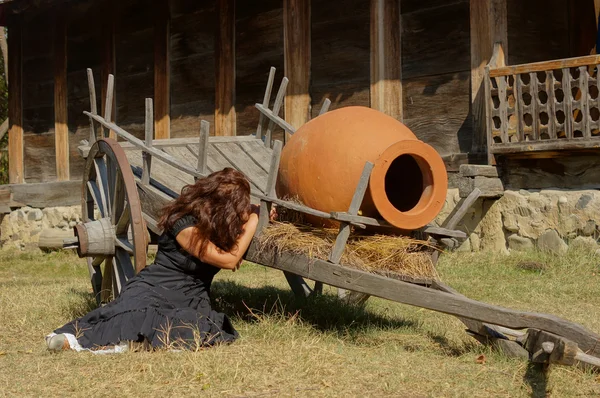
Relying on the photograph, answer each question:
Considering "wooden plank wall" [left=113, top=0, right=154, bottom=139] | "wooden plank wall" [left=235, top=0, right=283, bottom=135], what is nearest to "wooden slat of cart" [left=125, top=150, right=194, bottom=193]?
"wooden plank wall" [left=235, top=0, right=283, bottom=135]

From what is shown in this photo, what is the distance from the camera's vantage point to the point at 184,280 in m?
4.82

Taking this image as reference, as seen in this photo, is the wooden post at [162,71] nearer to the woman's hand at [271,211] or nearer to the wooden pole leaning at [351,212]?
the woman's hand at [271,211]

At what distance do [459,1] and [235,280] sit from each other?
377 centimetres

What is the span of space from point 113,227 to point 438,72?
4450 mm

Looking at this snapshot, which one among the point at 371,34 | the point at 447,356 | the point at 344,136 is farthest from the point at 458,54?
the point at 447,356

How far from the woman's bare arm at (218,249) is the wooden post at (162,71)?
22.9 ft

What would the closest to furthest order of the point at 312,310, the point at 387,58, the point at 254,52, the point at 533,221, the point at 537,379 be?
the point at 537,379 < the point at 312,310 < the point at 533,221 < the point at 387,58 < the point at 254,52

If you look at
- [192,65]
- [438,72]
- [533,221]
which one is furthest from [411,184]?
[192,65]

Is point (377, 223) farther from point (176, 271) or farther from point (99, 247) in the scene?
point (99, 247)

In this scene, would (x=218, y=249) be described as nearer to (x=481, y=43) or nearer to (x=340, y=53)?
(x=481, y=43)

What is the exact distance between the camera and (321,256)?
452 centimetres

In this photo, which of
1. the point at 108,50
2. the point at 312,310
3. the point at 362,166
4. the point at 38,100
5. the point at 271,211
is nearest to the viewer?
the point at 362,166

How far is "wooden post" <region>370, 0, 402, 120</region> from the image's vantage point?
9039mm

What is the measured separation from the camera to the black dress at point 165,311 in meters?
4.51
